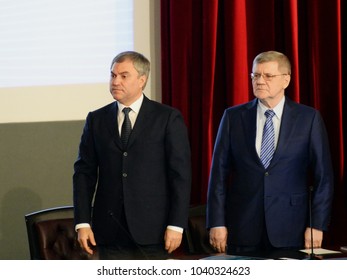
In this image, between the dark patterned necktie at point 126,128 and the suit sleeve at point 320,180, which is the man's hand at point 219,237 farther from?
the dark patterned necktie at point 126,128

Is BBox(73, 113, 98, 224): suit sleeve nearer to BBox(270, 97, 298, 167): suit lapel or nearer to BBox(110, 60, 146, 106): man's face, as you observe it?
BBox(110, 60, 146, 106): man's face

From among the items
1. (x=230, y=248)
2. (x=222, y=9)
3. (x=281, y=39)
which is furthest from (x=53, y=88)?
(x=230, y=248)

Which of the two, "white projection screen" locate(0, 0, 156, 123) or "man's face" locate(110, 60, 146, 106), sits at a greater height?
"white projection screen" locate(0, 0, 156, 123)

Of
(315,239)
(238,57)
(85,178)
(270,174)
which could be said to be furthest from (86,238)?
(238,57)

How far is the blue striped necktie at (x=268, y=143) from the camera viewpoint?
3.30m

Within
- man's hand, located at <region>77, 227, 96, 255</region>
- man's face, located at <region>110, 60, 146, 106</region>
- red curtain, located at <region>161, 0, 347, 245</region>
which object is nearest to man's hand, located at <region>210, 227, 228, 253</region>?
man's hand, located at <region>77, 227, 96, 255</region>

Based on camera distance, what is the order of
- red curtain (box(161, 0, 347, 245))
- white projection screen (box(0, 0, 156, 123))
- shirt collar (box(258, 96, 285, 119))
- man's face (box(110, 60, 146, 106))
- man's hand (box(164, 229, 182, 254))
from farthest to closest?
Result: white projection screen (box(0, 0, 156, 123)), red curtain (box(161, 0, 347, 245)), shirt collar (box(258, 96, 285, 119)), man's face (box(110, 60, 146, 106)), man's hand (box(164, 229, 182, 254))

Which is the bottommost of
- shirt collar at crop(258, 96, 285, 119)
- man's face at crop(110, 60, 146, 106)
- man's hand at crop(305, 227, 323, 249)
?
man's hand at crop(305, 227, 323, 249)

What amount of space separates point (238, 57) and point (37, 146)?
1.45 metres

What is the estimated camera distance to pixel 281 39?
14.3 feet

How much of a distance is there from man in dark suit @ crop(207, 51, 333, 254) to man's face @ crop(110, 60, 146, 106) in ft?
1.79

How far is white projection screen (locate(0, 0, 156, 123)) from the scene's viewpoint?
4.52 meters

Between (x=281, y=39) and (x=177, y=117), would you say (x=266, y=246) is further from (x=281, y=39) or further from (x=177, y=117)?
(x=281, y=39)

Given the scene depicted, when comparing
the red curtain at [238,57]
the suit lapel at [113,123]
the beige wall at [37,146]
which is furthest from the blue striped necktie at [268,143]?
the beige wall at [37,146]
